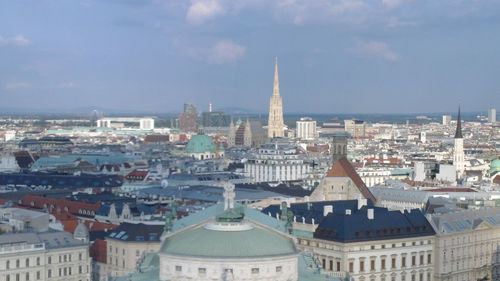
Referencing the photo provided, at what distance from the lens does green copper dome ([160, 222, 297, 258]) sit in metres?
48.7

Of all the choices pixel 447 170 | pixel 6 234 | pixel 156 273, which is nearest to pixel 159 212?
pixel 6 234

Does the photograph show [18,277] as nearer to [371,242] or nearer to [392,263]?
[371,242]

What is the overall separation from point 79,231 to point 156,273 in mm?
34290

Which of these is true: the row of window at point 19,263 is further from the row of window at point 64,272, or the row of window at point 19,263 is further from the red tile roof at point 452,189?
the red tile roof at point 452,189

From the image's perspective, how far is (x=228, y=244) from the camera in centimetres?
4906

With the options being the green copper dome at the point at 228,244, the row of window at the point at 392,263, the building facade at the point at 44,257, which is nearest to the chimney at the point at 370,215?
the row of window at the point at 392,263

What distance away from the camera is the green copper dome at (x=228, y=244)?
4869 cm

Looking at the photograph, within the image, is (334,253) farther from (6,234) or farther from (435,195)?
(435,195)

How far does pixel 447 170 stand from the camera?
17750 centimetres

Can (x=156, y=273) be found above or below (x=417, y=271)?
above

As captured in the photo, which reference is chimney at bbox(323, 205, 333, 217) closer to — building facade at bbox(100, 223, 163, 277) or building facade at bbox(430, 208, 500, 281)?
building facade at bbox(430, 208, 500, 281)

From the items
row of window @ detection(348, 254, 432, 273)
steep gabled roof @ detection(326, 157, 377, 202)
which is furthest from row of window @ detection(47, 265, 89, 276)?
steep gabled roof @ detection(326, 157, 377, 202)

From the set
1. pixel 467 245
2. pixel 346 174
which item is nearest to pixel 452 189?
pixel 346 174

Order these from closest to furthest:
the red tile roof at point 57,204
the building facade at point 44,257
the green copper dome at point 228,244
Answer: the green copper dome at point 228,244
the building facade at point 44,257
the red tile roof at point 57,204
